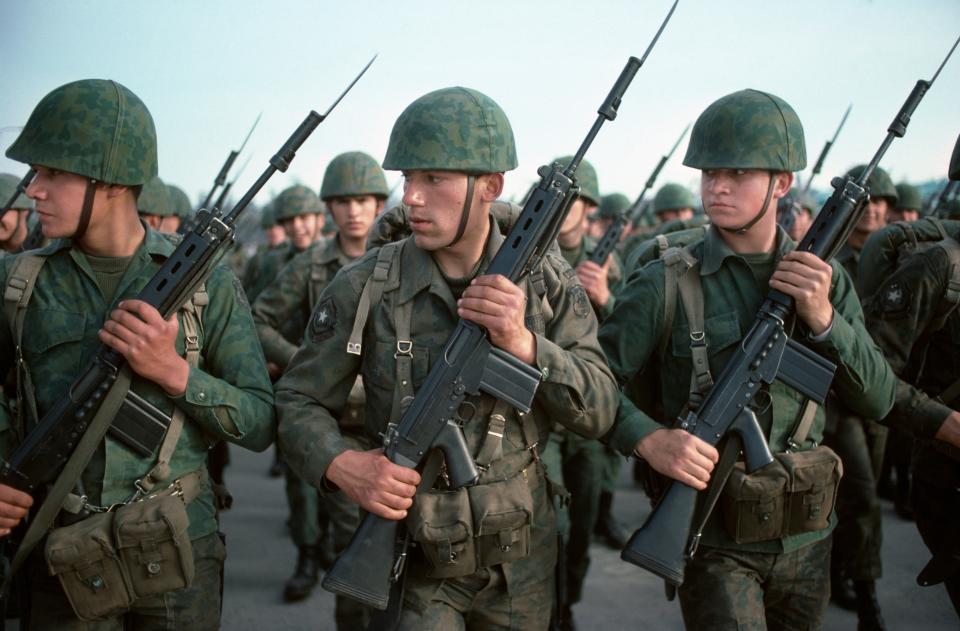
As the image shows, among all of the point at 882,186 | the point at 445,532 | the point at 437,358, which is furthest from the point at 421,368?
the point at 882,186

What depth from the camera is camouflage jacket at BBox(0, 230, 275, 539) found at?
9.07 feet

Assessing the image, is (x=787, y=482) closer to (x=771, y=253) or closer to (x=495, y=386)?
(x=771, y=253)

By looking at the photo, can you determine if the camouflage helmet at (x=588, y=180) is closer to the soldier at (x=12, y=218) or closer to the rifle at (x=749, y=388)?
the soldier at (x=12, y=218)

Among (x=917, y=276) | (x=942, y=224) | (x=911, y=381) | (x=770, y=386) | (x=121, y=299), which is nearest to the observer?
(x=121, y=299)

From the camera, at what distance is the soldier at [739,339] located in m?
2.92

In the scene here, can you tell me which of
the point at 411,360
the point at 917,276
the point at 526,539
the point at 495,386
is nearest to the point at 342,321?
the point at 411,360

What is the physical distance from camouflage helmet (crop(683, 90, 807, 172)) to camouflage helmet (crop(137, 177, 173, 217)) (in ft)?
17.0

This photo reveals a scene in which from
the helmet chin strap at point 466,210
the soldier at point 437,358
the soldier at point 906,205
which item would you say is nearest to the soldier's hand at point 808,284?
the soldier at point 437,358

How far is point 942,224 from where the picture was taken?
14.7ft

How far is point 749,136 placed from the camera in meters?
3.04

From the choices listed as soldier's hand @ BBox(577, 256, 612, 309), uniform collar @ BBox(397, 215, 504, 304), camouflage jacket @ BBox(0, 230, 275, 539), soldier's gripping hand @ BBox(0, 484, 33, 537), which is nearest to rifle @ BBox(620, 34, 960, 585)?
uniform collar @ BBox(397, 215, 504, 304)

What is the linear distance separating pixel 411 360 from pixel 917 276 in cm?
228

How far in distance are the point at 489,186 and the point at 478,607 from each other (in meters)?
1.36

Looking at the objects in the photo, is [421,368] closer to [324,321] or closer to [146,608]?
[324,321]
